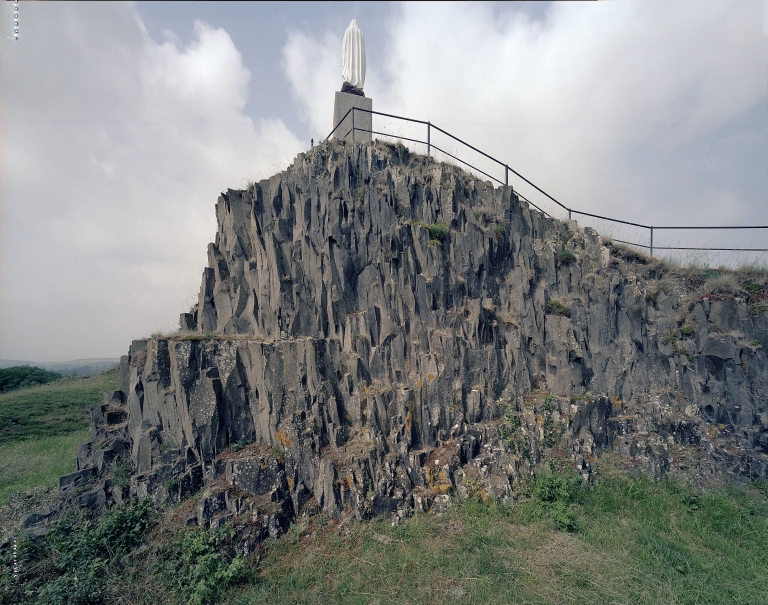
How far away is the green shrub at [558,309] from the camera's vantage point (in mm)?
13469

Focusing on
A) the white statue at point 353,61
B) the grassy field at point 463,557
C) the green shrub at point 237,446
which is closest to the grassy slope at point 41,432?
the grassy field at point 463,557

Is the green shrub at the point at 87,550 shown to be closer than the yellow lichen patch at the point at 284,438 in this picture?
Yes

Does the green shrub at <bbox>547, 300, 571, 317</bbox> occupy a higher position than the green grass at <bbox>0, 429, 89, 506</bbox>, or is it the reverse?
the green shrub at <bbox>547, 300, 571, 317</bbox>

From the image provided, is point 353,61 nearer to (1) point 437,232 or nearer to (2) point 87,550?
(1) point 437,232

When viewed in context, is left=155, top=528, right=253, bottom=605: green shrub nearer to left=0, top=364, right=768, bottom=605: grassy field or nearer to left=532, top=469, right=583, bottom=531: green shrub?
left=0, top=364, right=768, bottom=605: grassy field

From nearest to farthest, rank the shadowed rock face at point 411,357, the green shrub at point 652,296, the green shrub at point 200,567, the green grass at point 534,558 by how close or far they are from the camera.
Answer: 1. the green grass at point 534,558
2. the green shrub at point 200,567
3. the shadowed rock face at point 411,357
4. the green shrub at point 652,296

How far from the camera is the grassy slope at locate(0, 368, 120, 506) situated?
16.4 metres

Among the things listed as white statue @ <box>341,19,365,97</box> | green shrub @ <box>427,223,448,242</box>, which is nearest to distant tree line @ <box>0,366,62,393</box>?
white statue @ <box>341,19,365,97</box>

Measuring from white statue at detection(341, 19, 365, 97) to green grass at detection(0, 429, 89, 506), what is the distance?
2140 cm

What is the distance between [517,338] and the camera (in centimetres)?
1258

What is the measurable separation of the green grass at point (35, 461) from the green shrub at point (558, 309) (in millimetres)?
19844

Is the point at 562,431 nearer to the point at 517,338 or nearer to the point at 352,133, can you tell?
the point at 517,338

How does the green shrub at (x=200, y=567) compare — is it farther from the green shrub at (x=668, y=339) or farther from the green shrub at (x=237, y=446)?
the green shrub at (x=668, y=339)

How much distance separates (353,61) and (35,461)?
82.6 ft
